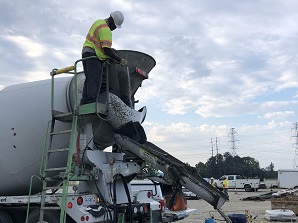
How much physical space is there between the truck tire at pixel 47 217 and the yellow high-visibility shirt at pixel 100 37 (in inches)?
99.0

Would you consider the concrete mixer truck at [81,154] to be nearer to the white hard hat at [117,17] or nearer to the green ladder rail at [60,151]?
the green ladder rail at [60,151]

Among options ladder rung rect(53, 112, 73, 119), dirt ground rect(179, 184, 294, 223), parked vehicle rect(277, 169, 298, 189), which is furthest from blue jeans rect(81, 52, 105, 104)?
parked vehicle rect(277, 169, 298, 189)

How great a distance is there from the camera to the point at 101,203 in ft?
20.3

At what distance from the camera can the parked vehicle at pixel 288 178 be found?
129 ft

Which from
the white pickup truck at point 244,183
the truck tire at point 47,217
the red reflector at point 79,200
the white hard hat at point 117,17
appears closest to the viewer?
the red reflector at point 79,200

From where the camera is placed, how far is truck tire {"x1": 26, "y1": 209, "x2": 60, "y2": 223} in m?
5.96

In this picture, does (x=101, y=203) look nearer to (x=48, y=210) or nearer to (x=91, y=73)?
(x=48, y=210)

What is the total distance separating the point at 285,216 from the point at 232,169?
71.0 metres

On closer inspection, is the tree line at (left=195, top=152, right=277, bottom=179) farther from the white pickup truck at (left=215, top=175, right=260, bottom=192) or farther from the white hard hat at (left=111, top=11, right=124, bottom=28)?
the white hard hat at (left=111, top=11, right=124, bottom=28)

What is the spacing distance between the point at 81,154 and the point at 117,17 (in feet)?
7.58

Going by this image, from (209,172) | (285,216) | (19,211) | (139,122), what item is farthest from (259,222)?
(209,172)

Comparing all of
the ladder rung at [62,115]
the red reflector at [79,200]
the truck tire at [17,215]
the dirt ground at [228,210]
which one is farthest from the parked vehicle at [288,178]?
the red reflector at [79,200]

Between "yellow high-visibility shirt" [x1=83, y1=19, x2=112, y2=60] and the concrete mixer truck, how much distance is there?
30cm

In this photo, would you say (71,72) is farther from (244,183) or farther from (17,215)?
(244,183)
